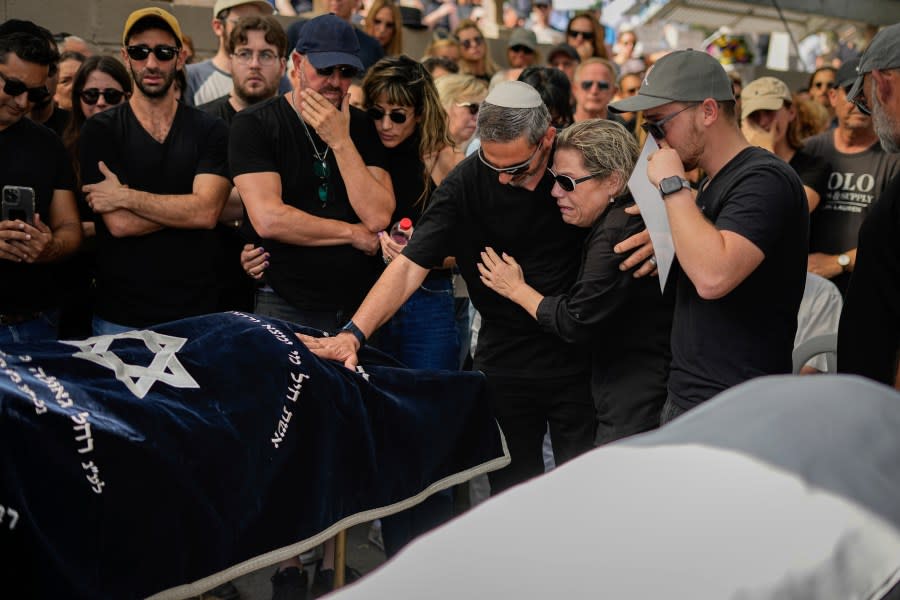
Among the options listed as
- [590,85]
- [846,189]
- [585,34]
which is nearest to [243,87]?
[590,85]

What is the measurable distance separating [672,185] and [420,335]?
5.22 ft

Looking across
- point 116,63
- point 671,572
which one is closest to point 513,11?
point 116,63

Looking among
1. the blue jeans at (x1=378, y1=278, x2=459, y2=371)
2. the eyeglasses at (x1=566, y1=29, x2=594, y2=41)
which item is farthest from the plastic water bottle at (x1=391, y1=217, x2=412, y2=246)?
the eyeglasses at (x1=566, y1=29, x2=594, y2=41)

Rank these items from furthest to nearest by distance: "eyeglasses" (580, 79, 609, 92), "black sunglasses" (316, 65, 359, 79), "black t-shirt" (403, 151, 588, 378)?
"eyeglasses" (580, 79, 609, 92) < "black sunglasses" (316, 65, 359, 79) < "black t-shirt" (403, 151, 588, 378)

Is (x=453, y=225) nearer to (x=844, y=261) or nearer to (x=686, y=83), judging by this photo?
(x=686, y=83)

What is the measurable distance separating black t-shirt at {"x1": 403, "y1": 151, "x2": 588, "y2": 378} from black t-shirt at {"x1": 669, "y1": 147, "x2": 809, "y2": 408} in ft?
2.18

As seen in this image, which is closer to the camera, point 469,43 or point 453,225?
point 453,225

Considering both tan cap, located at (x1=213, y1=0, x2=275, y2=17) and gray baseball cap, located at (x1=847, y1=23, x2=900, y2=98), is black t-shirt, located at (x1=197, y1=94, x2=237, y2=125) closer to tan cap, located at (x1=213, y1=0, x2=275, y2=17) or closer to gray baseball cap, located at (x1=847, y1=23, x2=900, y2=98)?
tan cap, located at (x1=213, y1=0, x2=275, y2=17)

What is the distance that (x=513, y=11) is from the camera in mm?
10477

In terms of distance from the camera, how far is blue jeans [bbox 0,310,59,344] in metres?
3.55

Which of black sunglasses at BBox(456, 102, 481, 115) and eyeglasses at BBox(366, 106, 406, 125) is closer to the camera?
eyeglasses at BBox(366, 106, 406, 125)

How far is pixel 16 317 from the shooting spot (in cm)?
358

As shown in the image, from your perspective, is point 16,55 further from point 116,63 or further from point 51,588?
point 51,588

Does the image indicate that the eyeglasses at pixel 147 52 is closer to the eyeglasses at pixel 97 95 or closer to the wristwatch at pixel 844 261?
the eyeglasses at pixel 97 95
